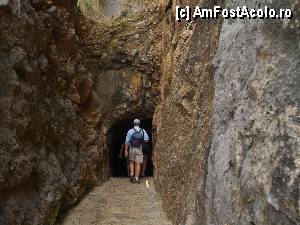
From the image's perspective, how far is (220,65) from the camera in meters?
4.59

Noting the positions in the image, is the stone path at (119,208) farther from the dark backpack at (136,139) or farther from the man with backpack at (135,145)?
the dark backpack at (136,139)

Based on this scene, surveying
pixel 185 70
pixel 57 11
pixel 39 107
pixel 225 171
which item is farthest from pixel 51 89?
pixel 225 171

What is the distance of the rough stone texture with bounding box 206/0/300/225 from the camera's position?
9.07 feet

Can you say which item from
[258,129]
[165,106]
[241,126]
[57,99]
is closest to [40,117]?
[57,99]

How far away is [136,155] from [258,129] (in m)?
7.08

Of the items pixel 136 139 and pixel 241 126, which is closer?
pixel 241 126

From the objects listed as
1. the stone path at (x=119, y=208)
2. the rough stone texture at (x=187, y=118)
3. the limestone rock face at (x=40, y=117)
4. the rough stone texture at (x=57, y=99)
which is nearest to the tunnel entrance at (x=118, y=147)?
the rough stone texture at (x=57, y=99)

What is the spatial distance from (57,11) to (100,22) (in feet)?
12.7

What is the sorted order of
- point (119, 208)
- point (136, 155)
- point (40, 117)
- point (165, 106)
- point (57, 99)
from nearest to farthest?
point (40, 117)
point (57, 99)
point (119, 208)
point (165, 106)
point (136, 155)

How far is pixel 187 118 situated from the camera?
6371 millimetres

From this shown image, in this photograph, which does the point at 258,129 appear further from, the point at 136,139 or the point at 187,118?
the point at 136,139

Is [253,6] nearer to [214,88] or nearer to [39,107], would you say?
[214,88]

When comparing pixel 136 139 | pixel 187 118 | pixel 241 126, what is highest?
pixel 187 118

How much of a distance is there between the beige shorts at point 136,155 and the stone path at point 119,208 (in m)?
0.71
